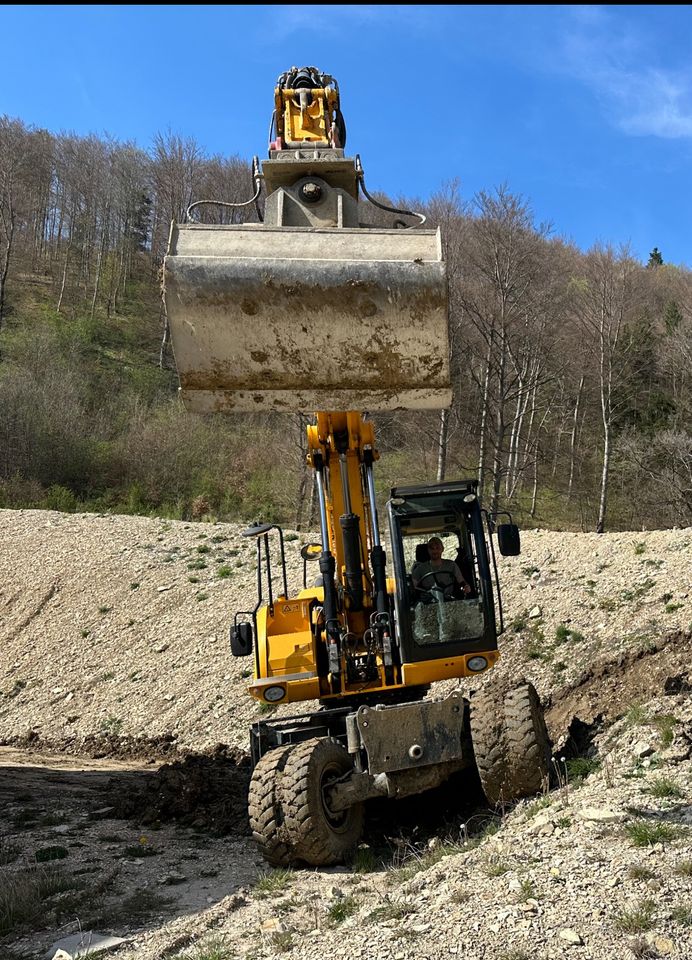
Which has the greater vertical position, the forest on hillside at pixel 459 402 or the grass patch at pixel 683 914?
the forest on hillside at pixel 459 402

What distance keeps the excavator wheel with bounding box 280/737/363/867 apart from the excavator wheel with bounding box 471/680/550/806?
3.94ft

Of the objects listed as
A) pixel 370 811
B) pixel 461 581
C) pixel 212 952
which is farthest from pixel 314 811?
pixel 461 581

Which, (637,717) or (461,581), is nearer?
(637,717)

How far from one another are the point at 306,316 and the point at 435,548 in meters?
2.76

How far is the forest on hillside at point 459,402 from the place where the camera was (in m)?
25.2

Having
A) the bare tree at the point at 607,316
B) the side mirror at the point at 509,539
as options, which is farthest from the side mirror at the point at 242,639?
the bare tree at the point at 607,316

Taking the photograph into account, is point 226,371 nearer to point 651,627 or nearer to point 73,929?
point 73,929

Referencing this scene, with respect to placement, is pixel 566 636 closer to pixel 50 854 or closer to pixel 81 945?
pixel 50 854

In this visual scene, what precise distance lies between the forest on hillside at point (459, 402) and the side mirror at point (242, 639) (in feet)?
38.3

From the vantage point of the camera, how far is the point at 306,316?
6.03 meters

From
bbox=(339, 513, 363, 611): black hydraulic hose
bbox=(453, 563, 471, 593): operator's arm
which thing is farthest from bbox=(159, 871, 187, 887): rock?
bbox=(453, 563, 471, 593): operator's arm

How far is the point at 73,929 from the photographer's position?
560 cm

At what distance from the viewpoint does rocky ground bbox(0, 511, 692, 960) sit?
4844 mm

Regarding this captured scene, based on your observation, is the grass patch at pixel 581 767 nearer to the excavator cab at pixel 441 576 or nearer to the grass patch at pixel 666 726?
the grass patch at pixel 666 726
